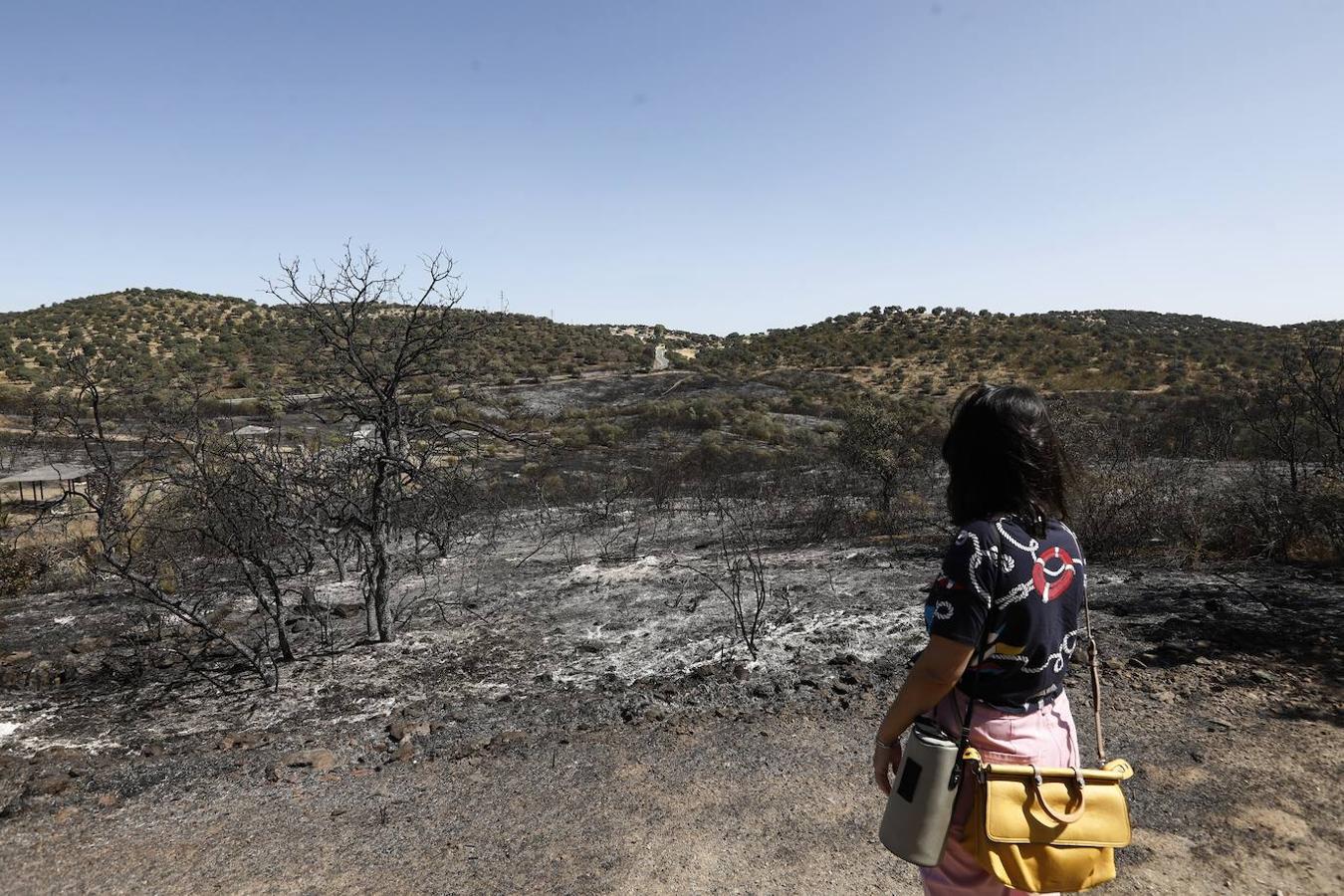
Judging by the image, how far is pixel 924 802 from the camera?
1.64 m

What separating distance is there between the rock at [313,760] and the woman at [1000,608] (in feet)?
12.8

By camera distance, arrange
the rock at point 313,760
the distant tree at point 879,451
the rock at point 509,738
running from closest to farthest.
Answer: the rock at point 313,760 → the rock at point 509,738 → the distant tree at point 879,451

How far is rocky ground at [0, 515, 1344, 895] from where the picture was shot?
134 inches

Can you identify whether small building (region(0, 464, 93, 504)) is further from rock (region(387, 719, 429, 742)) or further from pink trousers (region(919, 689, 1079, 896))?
pink trousers (region(919, 689, 1079, 896))

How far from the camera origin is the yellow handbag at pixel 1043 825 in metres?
1.61

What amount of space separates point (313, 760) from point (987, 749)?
13.9 feet

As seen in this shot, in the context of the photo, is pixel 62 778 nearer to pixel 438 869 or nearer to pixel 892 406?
pixel 438 869

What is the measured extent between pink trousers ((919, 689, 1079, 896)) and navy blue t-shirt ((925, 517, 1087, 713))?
1.3 inches

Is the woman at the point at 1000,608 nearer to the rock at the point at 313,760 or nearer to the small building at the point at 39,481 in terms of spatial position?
the rock at the point at 313,760

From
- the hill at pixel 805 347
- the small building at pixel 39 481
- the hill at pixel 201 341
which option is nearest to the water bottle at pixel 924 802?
the small building at pixel 39 481

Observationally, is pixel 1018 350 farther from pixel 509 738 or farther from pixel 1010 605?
pixel 1010 605

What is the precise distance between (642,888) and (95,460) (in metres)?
5.19

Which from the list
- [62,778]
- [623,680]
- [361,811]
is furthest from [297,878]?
[623,680]

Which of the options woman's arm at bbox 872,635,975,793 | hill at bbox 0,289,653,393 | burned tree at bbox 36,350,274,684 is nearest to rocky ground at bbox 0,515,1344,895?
burned tree at bbox 36,350,274,684
